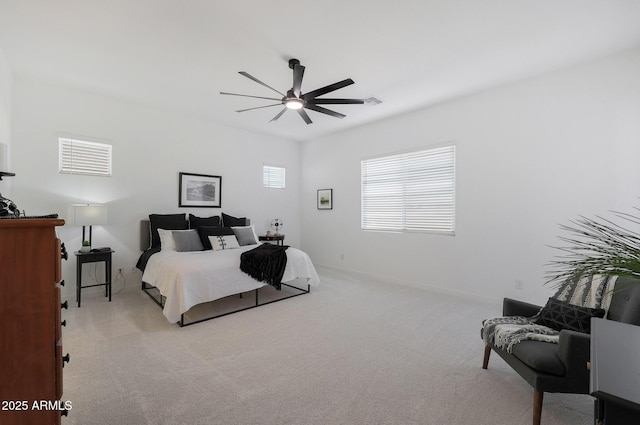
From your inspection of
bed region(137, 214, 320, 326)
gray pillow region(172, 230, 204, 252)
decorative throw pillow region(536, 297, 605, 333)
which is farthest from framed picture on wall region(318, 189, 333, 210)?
decorative throw pillow region(536, 297, 605, 333)

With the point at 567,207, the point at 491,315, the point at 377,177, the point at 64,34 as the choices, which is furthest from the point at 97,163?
the point at 567,207

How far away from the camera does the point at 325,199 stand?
20.9 ft

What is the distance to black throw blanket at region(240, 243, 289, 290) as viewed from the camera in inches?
147

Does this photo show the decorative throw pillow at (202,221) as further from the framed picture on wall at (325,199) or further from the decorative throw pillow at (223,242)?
the framed picture on wall at (325,199)

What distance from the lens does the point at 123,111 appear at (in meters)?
4.50

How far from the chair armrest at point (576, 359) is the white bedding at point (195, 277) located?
120 inches

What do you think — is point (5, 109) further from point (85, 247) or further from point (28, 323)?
point (28, 323)

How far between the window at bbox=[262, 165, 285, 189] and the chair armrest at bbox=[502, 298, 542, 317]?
500 centimetres

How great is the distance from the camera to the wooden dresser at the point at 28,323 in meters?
1.20

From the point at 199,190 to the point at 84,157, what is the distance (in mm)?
→ 1688

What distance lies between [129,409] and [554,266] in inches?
175

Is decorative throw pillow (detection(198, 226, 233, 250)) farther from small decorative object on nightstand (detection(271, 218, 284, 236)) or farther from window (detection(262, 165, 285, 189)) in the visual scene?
window (detection(262, 165, 285, 189))

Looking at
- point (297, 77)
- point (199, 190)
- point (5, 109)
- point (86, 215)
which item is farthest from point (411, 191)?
point (5, 109)

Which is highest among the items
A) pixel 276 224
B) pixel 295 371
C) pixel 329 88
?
pixel 329 88
